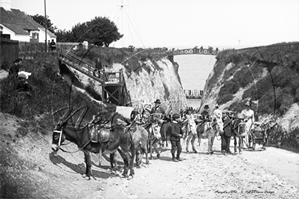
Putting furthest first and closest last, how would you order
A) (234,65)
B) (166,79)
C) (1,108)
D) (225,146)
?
(166,79), (234,65), (225,146), (1,108)

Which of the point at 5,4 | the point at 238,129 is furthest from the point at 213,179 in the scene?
the point at 5,4

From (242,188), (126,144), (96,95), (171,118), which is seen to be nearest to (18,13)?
(96,95)

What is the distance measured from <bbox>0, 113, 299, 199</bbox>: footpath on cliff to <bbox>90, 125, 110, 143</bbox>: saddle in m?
1.40

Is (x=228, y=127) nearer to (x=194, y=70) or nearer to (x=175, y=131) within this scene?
(x=175, y=131)

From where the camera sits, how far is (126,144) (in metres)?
18.0

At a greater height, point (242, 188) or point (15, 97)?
point (15, 97)

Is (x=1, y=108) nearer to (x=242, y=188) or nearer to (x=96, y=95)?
(x=242, y=188)

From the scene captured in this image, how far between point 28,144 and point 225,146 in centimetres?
1105

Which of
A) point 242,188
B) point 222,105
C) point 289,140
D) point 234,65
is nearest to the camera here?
point 242,188

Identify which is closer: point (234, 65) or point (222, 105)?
point (222, 105)

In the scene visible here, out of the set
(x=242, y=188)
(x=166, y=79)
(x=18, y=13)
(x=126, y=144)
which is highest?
(x=18, y=13)

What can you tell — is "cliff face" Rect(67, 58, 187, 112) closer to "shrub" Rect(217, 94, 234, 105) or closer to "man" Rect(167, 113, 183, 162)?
"shrub" Rect(217, 94, 234, 105)

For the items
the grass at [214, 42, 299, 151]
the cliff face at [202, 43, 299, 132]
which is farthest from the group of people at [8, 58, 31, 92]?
the cliff face at [202, 43, 299, 132]

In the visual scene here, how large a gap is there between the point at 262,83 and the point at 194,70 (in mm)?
34274
